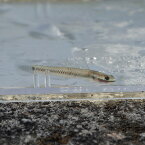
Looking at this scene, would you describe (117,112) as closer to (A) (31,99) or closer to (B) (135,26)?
(A) (31,99)

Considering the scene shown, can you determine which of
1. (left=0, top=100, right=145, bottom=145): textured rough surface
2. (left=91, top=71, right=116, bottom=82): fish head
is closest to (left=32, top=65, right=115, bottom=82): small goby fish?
(left=91, top=71, right=116, bottom=82): fish head

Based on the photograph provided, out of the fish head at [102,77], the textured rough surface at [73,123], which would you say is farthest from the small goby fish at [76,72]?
the textured rough surface at [73,123]

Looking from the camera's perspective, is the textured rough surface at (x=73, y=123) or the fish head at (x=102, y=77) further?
the fish head at (x=102, y=77)

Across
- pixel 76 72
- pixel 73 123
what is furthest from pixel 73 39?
pixel 73 123

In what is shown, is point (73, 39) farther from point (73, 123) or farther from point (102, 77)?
point (73, 123)

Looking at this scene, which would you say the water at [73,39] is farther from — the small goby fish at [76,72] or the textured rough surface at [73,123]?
the textured rough surface at [73,123]

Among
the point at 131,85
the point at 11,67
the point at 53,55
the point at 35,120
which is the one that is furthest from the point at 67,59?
the point at 35,120
